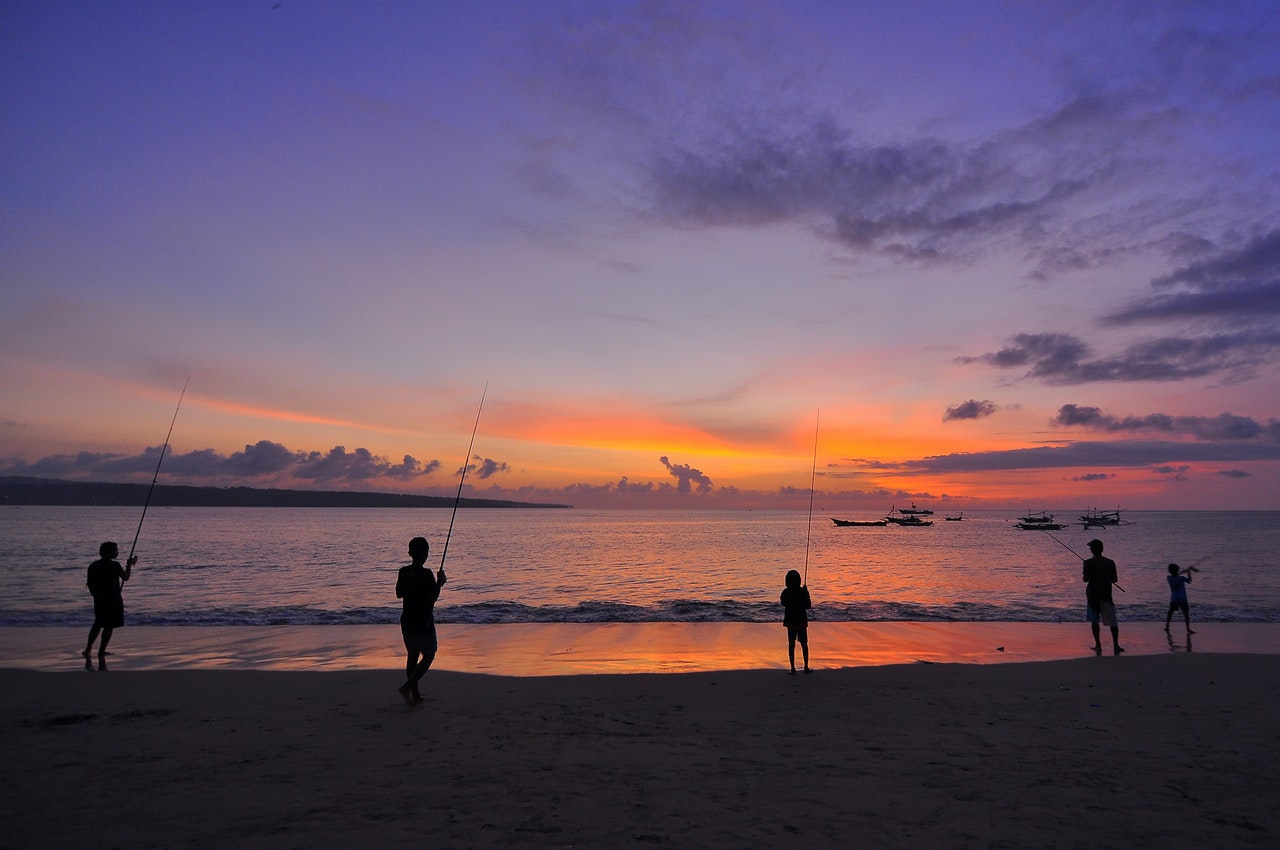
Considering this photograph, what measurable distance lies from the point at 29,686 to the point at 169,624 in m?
9.51

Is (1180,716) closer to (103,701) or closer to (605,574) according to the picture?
(103,701)

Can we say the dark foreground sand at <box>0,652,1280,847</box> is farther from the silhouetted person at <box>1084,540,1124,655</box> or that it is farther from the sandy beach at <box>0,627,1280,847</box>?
the silhouetted person at <box>1084,540,1124,655</box>

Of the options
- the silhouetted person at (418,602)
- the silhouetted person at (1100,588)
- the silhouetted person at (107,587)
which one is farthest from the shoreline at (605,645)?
the silhouetted person at (418,602)

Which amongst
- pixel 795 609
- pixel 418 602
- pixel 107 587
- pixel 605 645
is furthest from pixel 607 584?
pixel 418 602

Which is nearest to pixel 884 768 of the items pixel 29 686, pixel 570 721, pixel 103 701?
pixel 570 721

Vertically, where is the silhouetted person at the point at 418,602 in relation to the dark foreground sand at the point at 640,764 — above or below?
above

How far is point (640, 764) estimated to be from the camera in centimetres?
619

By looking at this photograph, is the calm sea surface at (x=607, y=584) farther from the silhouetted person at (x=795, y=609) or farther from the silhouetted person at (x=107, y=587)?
the silhouetted person at (x=795, y=609)

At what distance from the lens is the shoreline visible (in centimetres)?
1225

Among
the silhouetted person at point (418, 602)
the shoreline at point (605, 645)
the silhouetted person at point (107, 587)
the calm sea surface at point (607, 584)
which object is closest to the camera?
the silhouetted person at point (418, 602)

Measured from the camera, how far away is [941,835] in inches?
184

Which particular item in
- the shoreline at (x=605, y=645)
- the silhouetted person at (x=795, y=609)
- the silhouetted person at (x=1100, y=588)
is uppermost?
the silhouetted person at (x=1100, y=588)

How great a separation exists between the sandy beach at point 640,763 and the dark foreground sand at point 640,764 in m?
0.03

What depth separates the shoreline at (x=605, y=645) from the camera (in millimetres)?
12250
